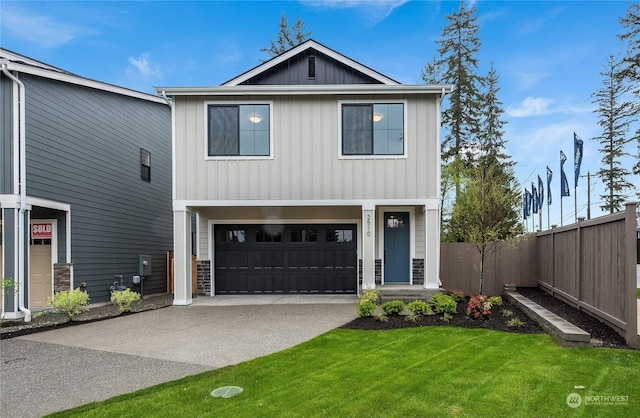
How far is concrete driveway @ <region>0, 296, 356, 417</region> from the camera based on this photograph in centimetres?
→ 448

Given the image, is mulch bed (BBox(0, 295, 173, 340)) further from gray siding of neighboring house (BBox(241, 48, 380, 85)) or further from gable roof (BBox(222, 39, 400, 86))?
gray siding of neighboring house (BBox(241, 48, 380, 85))

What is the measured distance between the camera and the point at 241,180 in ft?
33.2

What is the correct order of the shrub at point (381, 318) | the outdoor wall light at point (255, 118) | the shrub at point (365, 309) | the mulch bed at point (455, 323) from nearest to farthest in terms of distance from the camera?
the mulch bed at point (455, 323) → the shrub at point (381, 318) → the shrub at point (365, 309) → the outdoor wall light at point (255, 118)

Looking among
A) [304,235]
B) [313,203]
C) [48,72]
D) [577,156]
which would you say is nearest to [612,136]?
[577,156]

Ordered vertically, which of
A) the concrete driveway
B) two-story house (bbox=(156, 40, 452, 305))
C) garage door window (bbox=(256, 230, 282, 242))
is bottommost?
the concrete driveway

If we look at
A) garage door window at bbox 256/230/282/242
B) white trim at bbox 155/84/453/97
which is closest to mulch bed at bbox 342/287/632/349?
garage door window at bbox 256/230/282/242

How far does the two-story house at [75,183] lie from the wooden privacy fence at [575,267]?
9755mm

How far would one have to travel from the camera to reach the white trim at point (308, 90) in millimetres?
9852

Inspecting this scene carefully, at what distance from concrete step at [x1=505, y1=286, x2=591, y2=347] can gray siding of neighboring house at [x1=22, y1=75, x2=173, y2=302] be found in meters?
10.7

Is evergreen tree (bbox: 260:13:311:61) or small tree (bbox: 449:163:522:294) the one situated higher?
evergreen tree (bbox: 260:13:311:61)

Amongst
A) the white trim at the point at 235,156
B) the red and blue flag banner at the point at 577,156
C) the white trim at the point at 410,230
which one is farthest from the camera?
the red and blue flag banner at the point at 577,156

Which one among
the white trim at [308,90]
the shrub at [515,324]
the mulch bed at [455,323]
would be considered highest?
the white trim at [308,90]

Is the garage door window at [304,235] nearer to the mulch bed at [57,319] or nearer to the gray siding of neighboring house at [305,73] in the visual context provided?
the mulch bed at [57,319]

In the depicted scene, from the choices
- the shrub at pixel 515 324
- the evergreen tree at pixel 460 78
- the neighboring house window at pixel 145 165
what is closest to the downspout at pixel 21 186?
the neighboring house window at pixel 145 165
